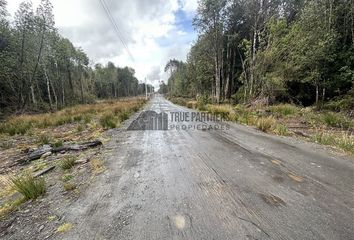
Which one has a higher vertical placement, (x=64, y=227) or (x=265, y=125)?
(x=265, y=125)

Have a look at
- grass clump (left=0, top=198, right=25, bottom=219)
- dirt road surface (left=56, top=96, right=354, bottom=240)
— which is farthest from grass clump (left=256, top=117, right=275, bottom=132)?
grass clump (left=0, top=198, right=25, bottom=219)

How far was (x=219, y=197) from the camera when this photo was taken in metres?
3.00

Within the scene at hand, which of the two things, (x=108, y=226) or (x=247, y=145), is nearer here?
(x=108, y=226)

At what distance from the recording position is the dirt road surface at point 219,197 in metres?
2.29

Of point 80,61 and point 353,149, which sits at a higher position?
point 80,61

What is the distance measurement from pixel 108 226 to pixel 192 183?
1531 mm

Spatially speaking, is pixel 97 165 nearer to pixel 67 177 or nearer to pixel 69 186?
pixel 67 177

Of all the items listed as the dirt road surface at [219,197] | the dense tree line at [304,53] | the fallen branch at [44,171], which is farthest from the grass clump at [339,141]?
the dense tree line at [304,53]

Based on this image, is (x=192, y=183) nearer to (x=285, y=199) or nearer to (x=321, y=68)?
(x=285, y=199)

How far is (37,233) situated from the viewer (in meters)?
2.37

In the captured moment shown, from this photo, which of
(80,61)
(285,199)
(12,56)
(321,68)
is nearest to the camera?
(285,199)

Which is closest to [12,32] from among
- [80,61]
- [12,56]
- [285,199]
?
[12,56]

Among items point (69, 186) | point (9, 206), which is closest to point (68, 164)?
point (69, 186)

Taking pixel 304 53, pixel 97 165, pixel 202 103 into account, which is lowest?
pixel 97 165
